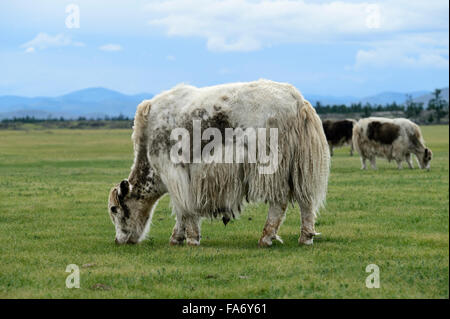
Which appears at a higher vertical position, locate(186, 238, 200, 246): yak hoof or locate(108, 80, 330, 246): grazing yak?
locate(108, 80, 330, 246): grazing yak

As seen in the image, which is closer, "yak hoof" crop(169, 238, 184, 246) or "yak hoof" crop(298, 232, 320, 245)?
"yak hoof" crop(298, 232, 320, 245)

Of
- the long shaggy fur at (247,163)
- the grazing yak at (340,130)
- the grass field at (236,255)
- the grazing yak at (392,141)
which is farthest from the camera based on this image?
the grazing yak at (340,130)

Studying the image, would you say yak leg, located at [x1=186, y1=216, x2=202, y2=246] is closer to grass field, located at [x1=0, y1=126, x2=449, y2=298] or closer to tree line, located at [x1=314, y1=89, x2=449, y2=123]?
grass field, located at [x1=0, y1=126, x2=449, y2=298]

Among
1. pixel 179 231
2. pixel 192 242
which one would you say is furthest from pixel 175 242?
pixel 192 242

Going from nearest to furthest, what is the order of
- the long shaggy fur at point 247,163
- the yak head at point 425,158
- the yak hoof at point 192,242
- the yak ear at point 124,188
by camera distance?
the long shaggy fur at point 247,163, the yak hoof at point 192,242, the yak ear at point 124,188, the yak head at point 425,158

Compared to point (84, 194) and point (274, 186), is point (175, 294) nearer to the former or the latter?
point (274, 186)

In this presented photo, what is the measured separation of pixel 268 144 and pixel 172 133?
1514 millimetres

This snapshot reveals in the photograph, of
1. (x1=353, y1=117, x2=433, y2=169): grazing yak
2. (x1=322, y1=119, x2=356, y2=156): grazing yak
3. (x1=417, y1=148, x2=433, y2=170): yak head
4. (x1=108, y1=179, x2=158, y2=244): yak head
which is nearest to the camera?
(x1=108, y1=179, x2=158, y2=244): yak head

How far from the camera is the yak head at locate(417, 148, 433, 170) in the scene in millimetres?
26067

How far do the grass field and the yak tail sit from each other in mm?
802

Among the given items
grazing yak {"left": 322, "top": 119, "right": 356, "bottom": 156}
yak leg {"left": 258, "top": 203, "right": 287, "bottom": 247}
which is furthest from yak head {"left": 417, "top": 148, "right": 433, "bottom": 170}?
yak leg {"left": 258, "top": 203, "right": 287, "bottom": 247}

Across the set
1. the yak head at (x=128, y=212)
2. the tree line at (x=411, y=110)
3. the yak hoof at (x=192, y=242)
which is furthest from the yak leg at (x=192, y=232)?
the tree line at (x=411, y=110)

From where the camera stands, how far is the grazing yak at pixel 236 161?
30.6 ft

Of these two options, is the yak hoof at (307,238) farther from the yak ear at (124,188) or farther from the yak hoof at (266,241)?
the yak ear at (124,188)
